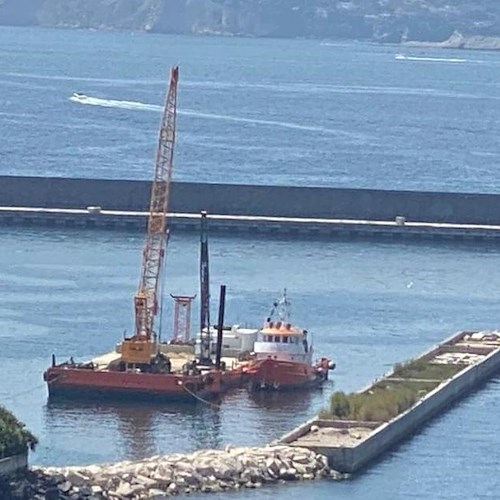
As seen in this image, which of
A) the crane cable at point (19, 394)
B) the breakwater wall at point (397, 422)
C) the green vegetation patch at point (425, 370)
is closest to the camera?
the breakwater wall at point (397, 422)

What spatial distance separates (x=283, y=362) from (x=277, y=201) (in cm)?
3194

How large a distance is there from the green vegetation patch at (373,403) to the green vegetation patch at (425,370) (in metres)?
2.10

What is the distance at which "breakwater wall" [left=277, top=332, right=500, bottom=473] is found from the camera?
4934 centimetres

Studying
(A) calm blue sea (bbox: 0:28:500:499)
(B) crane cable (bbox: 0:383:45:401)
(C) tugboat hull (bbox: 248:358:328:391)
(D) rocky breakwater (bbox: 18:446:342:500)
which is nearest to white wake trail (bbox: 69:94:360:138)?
(A) calm blue sea (bbox: 0:28:500:499)

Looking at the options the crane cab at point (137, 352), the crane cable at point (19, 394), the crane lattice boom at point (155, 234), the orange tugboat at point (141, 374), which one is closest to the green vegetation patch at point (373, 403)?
the orange tugboat at point (141, 374)

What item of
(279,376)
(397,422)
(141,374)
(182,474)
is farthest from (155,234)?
(182,474)

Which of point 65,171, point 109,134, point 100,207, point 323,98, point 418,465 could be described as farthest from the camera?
point 323,98

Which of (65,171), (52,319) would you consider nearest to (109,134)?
(65,171)

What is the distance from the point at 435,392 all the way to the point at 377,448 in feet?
16.4

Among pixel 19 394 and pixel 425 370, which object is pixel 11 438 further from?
pixel 425 370

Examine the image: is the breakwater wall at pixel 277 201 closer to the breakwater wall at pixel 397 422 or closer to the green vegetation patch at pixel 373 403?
the breakwater wall at pixel 397 422

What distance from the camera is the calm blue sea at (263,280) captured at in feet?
171

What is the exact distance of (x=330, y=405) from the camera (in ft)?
174

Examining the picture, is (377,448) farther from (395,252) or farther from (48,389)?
(395,252)
